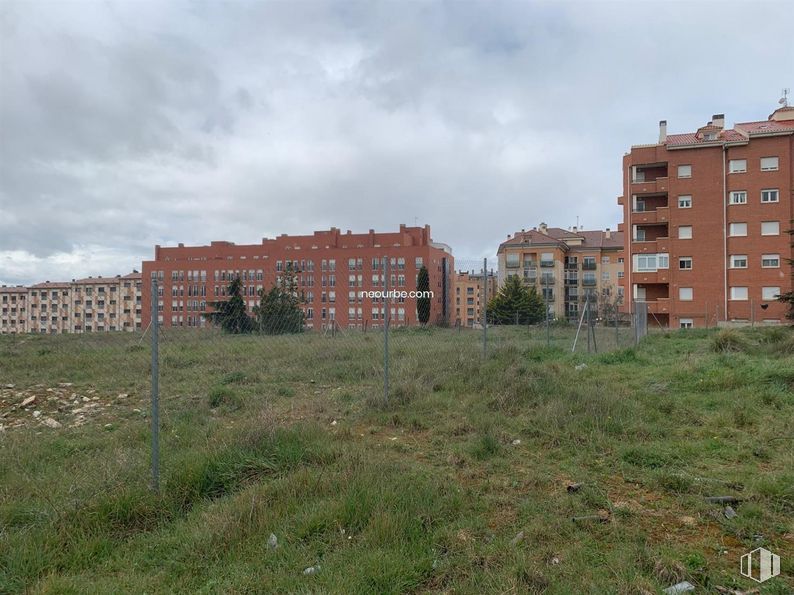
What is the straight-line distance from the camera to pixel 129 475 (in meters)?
4.17

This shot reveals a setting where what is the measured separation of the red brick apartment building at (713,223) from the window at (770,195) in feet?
0.18

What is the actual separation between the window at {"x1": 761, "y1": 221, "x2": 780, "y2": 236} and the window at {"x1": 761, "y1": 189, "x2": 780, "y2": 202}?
62.7 inches

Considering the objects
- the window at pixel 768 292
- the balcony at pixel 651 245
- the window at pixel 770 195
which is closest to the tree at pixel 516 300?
the balcony at pixel 651 245

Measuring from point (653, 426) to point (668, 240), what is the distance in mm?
35310

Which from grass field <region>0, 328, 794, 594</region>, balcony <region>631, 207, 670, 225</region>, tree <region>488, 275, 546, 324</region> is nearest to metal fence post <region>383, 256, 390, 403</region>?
grass field <region>0, 328, 794, 594</region>

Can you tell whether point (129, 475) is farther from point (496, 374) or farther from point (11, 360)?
point (11, 360)

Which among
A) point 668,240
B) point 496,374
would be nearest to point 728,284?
point 668,240

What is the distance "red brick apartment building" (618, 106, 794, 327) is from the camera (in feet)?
108

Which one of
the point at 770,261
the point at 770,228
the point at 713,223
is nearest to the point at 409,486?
the point at 713,223

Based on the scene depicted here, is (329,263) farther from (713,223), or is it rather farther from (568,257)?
(713,223)

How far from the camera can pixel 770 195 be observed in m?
33.4

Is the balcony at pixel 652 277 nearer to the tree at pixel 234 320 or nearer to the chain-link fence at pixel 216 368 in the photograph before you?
the chain-link fence at pixel 216 368

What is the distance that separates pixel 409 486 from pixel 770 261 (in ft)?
130

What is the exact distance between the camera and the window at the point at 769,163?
33.1 metres
